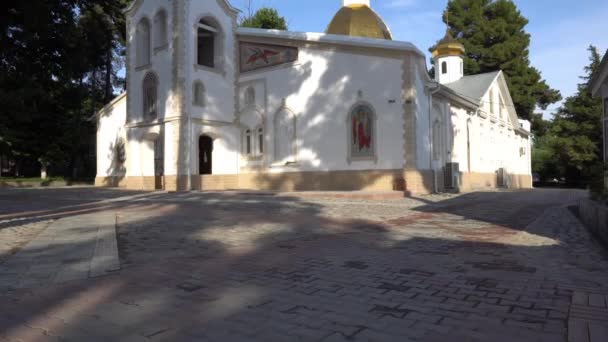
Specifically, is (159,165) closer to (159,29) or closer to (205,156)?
(205,156)

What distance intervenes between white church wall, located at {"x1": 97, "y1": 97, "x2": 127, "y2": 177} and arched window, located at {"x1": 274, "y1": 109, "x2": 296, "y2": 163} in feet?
29.9

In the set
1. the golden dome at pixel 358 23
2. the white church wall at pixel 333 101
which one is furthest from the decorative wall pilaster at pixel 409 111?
the golden dome at pixel 358 23

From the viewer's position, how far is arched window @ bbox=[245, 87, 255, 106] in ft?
76.3

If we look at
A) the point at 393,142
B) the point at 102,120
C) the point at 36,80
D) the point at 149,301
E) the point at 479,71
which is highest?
the point at 479,71

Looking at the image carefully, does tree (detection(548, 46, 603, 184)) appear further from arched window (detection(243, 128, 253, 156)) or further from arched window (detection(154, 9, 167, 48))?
arched window (detection(154, 9, 167, 48))

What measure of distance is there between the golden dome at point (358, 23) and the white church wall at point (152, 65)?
10.8m

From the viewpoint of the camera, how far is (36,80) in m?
25.5

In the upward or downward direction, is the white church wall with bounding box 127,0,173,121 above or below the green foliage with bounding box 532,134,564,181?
above

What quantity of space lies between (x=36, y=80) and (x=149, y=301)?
25854 millimetres

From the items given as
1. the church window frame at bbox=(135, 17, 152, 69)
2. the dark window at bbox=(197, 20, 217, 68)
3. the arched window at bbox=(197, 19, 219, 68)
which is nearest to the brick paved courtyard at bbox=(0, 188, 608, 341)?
the arched window at bbox=(197, 19, 219, 68)

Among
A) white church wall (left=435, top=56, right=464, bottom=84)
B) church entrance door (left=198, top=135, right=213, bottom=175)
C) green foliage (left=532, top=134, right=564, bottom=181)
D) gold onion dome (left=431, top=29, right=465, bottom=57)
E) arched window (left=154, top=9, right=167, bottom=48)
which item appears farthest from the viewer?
green foliage (left=532, top=134, right=564, bottom=181)

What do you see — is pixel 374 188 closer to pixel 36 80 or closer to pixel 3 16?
pixel 3 16

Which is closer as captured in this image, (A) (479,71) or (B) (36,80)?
(B) (36,80)

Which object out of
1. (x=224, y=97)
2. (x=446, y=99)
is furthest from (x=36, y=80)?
(x=446, y=99)
